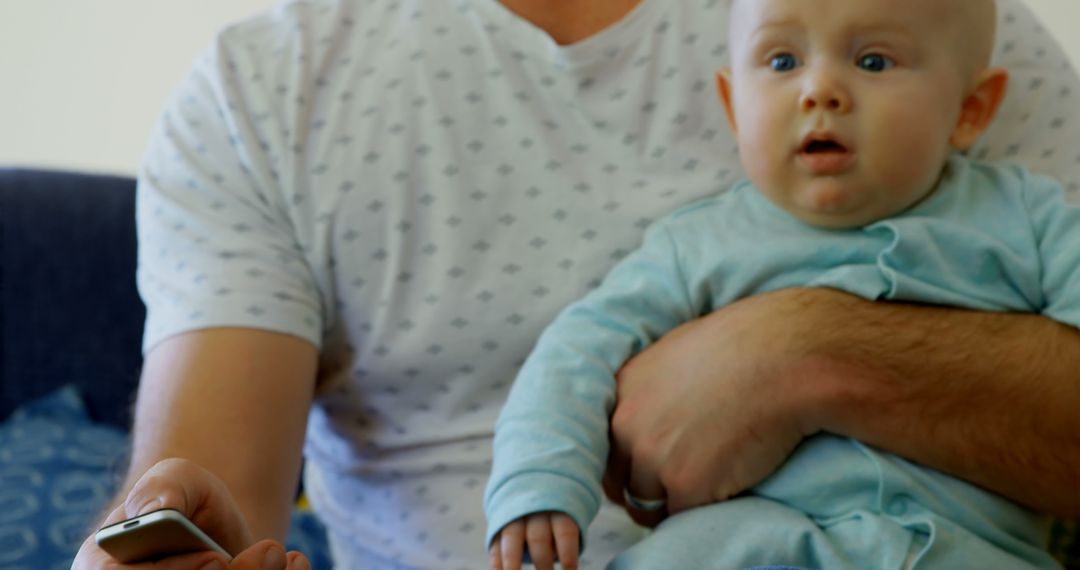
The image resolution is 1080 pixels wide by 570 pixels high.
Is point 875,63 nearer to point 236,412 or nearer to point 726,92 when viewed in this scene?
point 726,92

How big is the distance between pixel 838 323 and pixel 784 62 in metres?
0.24

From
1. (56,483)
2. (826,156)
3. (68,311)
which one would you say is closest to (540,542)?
(826,156)

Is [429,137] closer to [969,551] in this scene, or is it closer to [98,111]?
[969,551]

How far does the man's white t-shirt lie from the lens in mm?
1251

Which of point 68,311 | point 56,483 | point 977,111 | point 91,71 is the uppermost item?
point 977,111

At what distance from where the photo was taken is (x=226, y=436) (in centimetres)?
115

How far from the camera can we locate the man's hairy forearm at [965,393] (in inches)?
40.6

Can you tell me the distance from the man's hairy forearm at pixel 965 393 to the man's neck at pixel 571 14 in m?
0.43

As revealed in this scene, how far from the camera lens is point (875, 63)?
1.07m

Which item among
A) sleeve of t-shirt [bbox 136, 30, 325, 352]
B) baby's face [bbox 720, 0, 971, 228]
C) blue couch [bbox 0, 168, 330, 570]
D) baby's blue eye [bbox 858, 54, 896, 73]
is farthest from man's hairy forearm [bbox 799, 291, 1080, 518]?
blue couch [bbox 0, 168, 330, 570]

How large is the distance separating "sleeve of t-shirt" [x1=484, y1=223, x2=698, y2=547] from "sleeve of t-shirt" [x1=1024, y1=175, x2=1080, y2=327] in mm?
314

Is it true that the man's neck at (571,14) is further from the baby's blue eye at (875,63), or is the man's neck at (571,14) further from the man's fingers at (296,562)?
the man's fingers at (296,562)

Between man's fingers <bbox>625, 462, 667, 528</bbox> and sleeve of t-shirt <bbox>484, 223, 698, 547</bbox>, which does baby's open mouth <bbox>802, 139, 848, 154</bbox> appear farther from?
man's fingers <bbox>625, 462, 667, 528</bbox>

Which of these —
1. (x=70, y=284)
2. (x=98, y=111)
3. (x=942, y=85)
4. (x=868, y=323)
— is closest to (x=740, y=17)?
(x=942, y=85)
